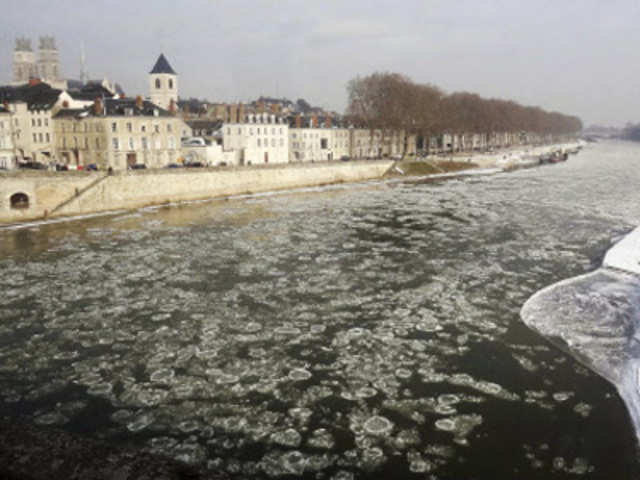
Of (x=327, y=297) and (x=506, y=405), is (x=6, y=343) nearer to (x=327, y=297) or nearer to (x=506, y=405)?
(x=327, y=297)

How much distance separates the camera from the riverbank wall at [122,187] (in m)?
35.6

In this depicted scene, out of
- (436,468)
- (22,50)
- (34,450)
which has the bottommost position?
(436,468)

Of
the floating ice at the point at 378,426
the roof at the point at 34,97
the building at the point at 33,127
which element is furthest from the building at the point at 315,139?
the floating ice at the point at 378,426

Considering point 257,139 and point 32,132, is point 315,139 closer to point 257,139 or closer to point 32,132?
point 257,139

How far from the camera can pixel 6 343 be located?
1512 cm

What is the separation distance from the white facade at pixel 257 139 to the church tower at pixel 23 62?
4021 inches

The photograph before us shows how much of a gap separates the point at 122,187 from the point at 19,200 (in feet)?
23.2

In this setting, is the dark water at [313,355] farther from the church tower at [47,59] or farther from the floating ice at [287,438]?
the church tower at [47,59]

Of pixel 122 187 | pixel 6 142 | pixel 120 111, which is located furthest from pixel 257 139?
pixel 6 142

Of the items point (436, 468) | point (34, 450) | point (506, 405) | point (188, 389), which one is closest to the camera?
point (34, 450)

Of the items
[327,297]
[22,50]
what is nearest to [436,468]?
[327,297]

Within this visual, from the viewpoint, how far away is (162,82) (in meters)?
71.8

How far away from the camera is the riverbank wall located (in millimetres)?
35594

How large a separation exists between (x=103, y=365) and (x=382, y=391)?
7.33 meters
